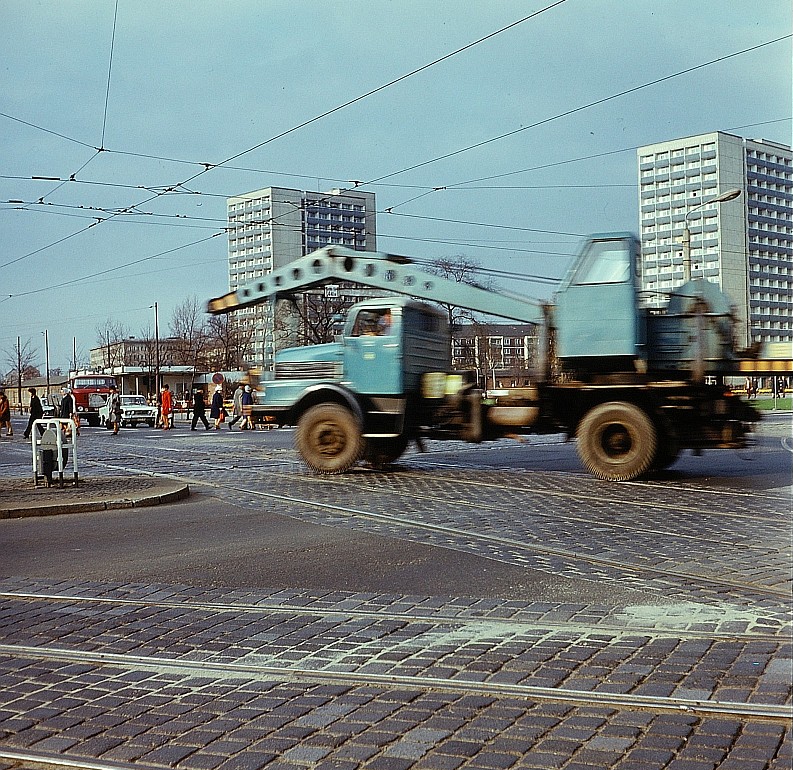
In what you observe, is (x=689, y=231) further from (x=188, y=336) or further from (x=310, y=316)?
(x=188, y=336)

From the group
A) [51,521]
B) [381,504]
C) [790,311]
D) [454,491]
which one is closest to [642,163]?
[790,311]

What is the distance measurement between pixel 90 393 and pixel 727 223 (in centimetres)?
4603

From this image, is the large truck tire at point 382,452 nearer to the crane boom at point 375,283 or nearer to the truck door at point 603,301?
the crane boom at point 375,283

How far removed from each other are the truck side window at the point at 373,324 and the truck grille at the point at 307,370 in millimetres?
698

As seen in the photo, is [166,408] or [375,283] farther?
[166,408]

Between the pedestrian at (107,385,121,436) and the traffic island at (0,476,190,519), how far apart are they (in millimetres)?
22582

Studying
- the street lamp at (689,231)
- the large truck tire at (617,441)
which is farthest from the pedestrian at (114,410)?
the large truck tire at (617,441)

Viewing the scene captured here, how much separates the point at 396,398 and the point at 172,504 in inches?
187

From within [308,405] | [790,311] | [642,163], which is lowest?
[308,405]

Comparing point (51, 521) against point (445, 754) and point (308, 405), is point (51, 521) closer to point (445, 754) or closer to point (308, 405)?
point (308, 405)

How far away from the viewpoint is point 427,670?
16.7 feet

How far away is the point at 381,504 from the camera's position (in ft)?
39.7

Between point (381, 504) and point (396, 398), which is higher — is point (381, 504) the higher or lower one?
the lower one

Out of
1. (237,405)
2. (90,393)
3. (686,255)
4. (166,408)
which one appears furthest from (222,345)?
(686,255)
